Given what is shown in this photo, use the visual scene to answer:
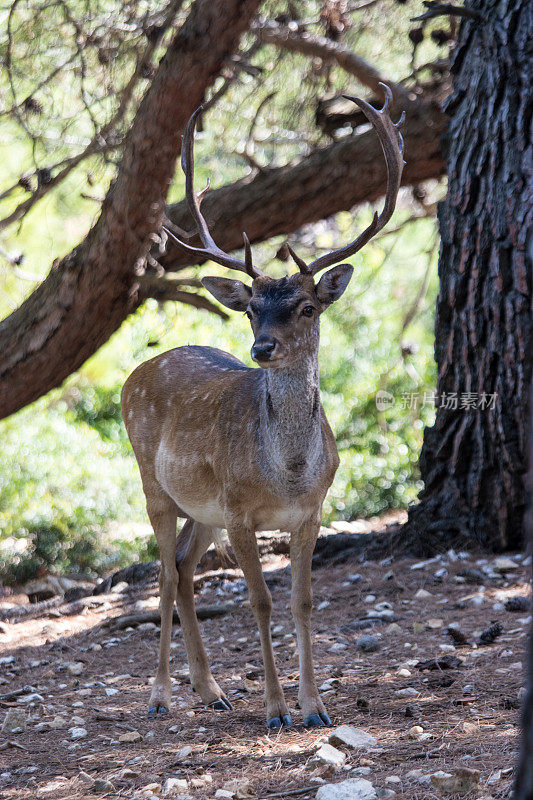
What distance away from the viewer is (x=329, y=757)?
3.36 m

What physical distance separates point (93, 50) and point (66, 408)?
16.3 ft

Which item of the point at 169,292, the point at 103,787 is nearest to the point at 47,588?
the point at 169,292

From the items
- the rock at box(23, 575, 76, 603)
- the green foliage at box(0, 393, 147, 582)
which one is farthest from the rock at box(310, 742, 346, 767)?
the green foliage at box(0, 393, 147, 582)

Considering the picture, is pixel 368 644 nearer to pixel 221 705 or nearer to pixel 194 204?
pixel 221 705

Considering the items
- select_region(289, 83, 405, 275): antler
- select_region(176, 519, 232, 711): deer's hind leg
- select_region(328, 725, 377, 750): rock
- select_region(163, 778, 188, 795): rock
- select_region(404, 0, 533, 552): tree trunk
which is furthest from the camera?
select_region(404, 0, 533, 552): tree trunk

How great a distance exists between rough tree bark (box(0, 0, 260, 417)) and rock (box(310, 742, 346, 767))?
165 inches

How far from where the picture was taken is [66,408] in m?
11.7

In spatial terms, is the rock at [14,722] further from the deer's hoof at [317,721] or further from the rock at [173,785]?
the deer's hoof at [317,721]

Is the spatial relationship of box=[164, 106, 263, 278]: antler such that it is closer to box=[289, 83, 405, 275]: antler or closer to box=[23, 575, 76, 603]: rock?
box=[289, 83, 405, 275]: antler

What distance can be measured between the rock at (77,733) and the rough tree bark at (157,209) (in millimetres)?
3321

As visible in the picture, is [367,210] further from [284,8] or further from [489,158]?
[489,158]

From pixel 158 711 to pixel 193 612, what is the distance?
0.62 meters

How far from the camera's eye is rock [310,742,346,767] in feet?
10.9

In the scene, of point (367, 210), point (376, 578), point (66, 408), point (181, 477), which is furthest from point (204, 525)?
point (367, 210)
